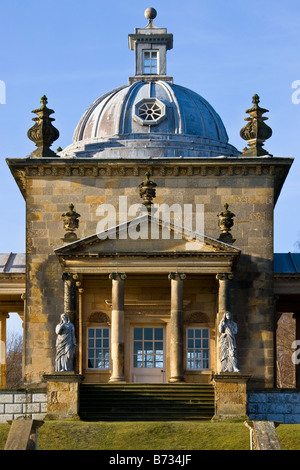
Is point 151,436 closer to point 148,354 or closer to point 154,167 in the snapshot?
point 148,354

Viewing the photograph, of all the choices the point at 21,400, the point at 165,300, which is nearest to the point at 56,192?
the point at 165,300

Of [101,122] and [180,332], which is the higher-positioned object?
[101,122]

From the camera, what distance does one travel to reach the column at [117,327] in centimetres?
3834

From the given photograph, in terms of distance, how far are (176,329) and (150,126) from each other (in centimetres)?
1138

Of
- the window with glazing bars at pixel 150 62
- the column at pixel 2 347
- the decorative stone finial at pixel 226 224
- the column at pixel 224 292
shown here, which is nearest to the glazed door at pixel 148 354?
the column at pixel 224 292

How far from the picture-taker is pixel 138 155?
46.0 m

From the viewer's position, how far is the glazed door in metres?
41.8

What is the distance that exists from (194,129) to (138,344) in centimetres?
1005

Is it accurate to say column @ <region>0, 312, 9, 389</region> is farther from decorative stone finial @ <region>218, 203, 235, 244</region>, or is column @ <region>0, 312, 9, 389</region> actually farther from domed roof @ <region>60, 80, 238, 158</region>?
decorative stone finial @ <region>218, 203, 235, 244</region>

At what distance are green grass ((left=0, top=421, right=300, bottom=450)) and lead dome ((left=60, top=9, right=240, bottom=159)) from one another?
16210 mm

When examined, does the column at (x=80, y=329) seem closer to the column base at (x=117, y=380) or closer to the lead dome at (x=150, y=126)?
the column base at (x=117, y=380)

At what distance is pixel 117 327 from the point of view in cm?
3866

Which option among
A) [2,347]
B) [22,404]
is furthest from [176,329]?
[2,347]
